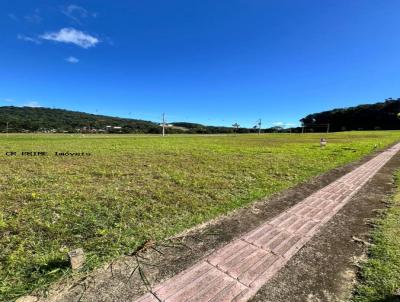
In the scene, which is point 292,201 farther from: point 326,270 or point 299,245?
point 326,270

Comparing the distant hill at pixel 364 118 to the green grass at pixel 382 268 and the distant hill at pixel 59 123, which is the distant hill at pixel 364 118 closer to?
the distant hill at pixel 59 123

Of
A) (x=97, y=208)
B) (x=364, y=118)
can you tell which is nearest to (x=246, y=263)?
(x=97, y=208)

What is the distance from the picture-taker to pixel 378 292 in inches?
95.3

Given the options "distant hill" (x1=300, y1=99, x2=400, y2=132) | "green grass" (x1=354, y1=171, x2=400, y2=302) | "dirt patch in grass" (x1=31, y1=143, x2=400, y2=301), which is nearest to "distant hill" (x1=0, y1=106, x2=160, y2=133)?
"distant hill" (x1=300, y1=99, x2=400, y2=132)

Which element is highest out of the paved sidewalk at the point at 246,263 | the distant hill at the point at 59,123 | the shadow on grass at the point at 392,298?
the distant hill at the point at 59,123

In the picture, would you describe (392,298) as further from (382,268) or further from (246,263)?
(246,263)

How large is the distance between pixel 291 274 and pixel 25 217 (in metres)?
4.34

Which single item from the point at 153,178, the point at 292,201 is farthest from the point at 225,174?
the point at 292,201

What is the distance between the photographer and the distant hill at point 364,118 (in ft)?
250

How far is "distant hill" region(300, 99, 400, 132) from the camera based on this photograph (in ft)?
250

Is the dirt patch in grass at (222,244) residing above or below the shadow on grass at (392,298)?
below

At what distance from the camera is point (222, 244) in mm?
3412

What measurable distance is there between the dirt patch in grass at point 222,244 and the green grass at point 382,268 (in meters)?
0.15

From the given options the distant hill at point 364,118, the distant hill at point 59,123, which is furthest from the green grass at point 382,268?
the distant hill at point 364,118
